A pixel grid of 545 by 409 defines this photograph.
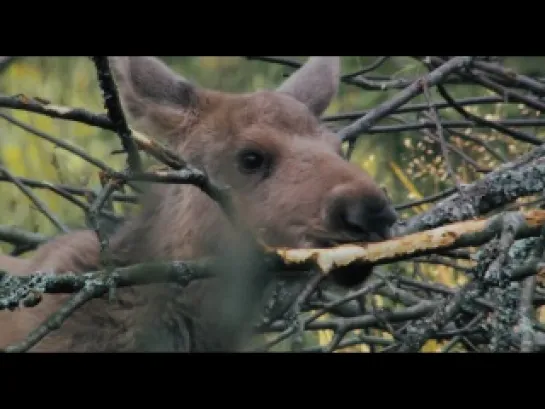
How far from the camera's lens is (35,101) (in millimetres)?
1261

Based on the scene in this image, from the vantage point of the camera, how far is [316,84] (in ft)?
7.87

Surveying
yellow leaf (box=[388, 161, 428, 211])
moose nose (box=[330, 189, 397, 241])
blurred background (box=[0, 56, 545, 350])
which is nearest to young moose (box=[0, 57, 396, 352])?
moose nose (box=[330, 189, 397, 241])

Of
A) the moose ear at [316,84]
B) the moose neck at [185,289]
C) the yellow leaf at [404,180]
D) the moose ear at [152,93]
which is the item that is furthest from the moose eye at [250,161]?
the yellow leaf at [404,180]

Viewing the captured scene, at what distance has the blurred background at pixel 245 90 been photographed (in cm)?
243

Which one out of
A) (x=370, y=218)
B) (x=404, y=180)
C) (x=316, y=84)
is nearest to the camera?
(x=370, y=218)

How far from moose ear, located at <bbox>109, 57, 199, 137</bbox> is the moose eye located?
0.21 meters

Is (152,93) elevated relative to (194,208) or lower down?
elevated

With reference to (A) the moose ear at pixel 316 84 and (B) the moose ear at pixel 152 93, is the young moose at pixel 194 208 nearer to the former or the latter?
(B) the moose ear at pixel 152 93

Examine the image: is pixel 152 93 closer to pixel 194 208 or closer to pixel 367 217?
pixel 194 208

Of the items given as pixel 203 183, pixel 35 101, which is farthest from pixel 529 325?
pixel 35 101

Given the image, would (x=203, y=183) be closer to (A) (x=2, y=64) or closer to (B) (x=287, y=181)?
(B) (x=287, y=181)

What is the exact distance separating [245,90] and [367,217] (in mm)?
919

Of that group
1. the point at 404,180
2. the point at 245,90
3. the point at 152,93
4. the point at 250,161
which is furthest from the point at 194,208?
the point at 404,180

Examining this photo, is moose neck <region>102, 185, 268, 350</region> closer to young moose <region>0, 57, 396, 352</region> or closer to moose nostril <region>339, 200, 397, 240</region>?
young moose <region>0, 57, 396, 352</region>
